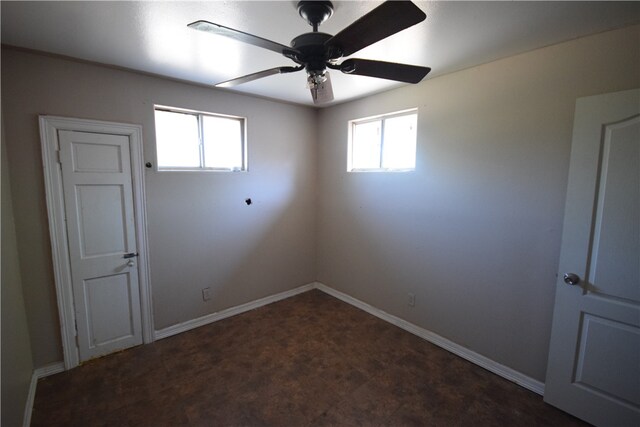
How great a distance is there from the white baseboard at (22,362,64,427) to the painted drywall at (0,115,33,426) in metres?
0.06

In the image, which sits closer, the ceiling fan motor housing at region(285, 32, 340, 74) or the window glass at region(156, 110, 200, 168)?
the ceiling fan motor housing at region(285, 32, 340, 74)

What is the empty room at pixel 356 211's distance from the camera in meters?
1.62

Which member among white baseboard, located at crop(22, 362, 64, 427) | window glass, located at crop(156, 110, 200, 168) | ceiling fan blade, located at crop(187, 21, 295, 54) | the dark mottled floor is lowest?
the dark mottled floor

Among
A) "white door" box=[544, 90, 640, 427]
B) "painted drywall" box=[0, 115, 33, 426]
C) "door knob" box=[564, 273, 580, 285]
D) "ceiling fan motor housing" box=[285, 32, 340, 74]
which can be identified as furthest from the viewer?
"door knob" box=[564, 273, 580, 285]

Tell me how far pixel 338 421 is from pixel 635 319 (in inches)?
73.5

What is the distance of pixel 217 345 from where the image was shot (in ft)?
8.67

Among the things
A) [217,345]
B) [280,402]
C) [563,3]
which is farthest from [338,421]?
[563,3]

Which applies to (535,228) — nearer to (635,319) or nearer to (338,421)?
(635,319)

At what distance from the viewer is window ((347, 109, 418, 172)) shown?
9.33ft

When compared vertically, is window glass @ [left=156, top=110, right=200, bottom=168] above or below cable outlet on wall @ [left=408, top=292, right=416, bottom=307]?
above

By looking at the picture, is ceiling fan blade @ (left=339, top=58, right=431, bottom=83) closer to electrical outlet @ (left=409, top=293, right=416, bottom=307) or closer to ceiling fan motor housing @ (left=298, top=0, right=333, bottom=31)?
ceiling fan motor housing @ (left=298, top=0, right=333, bottom=31)

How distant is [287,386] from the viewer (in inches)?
83.7

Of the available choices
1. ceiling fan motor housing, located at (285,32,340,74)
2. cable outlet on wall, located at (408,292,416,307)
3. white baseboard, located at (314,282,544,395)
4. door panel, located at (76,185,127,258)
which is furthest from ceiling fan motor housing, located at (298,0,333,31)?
white baseboard, located at (314,282,544,395)

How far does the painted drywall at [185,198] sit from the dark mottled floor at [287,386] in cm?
48
